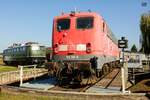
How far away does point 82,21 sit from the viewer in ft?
55.2

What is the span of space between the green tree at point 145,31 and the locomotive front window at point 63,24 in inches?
651

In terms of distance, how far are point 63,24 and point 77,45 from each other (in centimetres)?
158

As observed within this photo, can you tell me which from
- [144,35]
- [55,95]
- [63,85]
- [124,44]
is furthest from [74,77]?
[144,35]

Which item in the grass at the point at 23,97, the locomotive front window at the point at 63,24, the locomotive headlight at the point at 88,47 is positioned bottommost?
the grass at the point at 23,97

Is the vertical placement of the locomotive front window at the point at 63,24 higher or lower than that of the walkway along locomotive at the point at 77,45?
higher

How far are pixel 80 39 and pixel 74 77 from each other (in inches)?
81.2

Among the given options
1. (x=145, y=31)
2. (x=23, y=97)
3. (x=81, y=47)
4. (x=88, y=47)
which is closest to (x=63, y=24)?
(x=81, y=47)

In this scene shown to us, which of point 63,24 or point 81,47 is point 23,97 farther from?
point 63,24

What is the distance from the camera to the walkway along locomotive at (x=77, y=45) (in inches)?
626

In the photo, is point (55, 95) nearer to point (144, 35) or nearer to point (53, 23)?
point (53, 23)

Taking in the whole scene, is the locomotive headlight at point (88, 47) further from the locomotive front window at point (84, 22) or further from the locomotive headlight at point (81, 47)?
the locomotive front window at point (84, 22)

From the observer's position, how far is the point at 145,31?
109ft

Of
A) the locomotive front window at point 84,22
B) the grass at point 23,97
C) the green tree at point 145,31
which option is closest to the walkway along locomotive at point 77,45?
the locomotive front window at point 84,22

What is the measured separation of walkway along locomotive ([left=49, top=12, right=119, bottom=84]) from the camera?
15898mm
